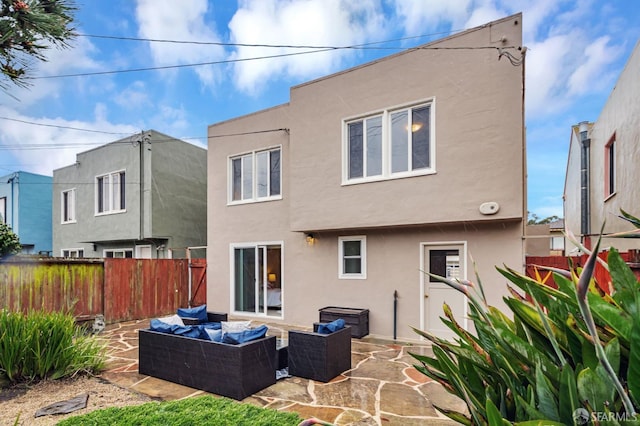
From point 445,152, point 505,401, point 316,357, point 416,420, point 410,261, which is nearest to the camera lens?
point 505,401

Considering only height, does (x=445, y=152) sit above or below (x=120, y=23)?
below

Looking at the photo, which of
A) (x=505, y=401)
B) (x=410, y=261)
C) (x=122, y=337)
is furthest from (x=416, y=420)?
(x=122, y=337)

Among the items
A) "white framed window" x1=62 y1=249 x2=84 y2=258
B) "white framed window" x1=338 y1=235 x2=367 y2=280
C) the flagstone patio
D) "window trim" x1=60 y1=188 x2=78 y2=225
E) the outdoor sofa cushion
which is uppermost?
"window trim" x1=60 y1=188 x2=78 y2=225

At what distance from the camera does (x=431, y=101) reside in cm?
739

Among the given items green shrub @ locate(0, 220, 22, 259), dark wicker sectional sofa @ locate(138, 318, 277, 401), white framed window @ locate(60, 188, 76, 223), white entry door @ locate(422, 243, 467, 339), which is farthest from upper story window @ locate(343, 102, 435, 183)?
white framed window @ locate(60, 188, 76, 223)

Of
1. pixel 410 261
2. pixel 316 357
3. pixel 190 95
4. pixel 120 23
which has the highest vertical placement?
pixel 190 95

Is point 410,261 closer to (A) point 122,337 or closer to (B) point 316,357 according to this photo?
(B) point 316,357

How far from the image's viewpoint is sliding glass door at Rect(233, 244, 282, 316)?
1016cm

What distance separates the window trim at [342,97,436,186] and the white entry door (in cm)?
167

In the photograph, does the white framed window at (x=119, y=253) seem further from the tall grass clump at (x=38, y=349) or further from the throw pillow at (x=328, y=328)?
the throw pillow at (x=328, y=328)

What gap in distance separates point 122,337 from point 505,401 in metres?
8.96

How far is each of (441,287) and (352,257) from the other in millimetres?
2159

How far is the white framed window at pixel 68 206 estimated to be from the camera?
1630 centimetres

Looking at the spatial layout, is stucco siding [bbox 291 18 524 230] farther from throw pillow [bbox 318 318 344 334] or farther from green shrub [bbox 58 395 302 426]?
green shrub [bbox 58 395 302 426]
